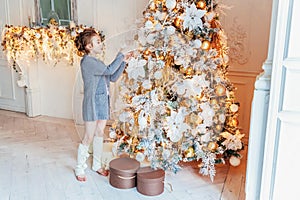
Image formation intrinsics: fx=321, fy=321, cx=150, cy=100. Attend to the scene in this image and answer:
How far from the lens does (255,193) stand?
2.12 metres

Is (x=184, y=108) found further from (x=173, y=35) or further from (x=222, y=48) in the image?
(x=222, y=48)

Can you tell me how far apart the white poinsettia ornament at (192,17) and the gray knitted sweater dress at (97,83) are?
1.83 ft

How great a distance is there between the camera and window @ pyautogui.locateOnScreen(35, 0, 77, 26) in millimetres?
4094

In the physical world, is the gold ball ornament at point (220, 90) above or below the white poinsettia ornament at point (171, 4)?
below

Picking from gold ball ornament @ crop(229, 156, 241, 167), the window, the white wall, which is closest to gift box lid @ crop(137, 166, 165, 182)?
gold ball ornament @ crop(229, 156, 241, 167)

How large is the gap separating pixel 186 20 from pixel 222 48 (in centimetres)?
49

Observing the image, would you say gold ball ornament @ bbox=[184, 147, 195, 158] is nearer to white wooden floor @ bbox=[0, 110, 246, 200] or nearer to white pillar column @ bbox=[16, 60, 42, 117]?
white wooden floor @ bbox=[0, 110, 246, 200]

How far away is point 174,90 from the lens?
2312 millimetres

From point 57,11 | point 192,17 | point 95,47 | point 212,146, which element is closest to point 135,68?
point 95,47

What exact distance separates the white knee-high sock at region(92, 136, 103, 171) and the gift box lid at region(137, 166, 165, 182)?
0.41 metres

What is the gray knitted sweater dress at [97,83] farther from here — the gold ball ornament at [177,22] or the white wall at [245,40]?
the white wall at [245,40]

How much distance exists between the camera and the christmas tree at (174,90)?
2279mm

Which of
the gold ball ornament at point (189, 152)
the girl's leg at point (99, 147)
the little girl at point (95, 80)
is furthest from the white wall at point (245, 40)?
the girl's leg at point (99, 147)

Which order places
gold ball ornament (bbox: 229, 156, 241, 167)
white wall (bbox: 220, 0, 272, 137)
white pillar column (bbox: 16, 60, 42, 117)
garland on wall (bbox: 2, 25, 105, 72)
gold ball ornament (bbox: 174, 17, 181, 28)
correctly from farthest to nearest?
white pillar column (bbox: 16, 60, 42, 117) < garland on wall (bbox: 2, 25, 105, 72) < white wall (bbox: 220, 0, 272, 137) < gold ball ornament (bbox: 229, 156, 241, 167) < gold ball ornament (bbox: 174, 17, 181, 28)
